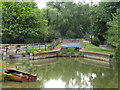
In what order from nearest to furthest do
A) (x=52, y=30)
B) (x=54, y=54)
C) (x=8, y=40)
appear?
(x=54, y=54)
(x=8, y=40)
(x=52, y=30)

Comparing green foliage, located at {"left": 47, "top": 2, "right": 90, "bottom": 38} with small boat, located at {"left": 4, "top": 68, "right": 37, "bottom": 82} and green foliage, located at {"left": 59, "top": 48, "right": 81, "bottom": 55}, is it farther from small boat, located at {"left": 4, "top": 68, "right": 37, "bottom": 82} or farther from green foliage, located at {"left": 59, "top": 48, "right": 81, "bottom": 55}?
small boat, located at {"left": 4, "top": 68, "right": 37, "bottom": 82}

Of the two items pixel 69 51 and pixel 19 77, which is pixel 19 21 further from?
pixel 19 77

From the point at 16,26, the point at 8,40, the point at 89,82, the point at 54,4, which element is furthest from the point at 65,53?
the point at 54,4

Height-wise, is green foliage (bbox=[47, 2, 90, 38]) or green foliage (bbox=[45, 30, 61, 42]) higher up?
green foliage (bbox=[47, 2, 90, 38])

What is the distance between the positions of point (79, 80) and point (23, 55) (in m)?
12.9

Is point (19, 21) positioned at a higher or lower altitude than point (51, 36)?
higher

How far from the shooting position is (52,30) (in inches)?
1813

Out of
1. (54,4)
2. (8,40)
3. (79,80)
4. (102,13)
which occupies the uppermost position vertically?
(54,4)

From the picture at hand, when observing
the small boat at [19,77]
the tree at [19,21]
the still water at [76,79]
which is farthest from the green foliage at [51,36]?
the small boat at [19,77]

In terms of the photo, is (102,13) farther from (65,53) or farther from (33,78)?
(33,78)

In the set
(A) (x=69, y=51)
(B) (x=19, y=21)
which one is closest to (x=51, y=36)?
(B) (x=19, y=21)

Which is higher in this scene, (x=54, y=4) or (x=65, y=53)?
(x=54, y=4)

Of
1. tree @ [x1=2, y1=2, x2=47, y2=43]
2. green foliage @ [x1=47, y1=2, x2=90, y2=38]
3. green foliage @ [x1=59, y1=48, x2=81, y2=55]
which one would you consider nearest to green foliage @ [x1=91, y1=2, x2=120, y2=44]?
green foliage @ [x1=59, y1=48, x2=81, y2=55]

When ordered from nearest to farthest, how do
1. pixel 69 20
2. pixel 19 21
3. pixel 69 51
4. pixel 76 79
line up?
pixel 76 79
pixel 69 51
pixel 19 21
pixel 69 20
